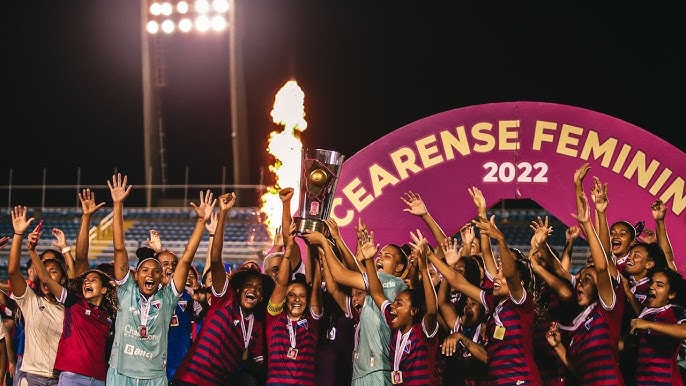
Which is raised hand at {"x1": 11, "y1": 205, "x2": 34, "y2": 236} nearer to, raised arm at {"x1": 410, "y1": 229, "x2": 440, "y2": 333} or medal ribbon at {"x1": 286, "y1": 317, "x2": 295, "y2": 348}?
medal ribbon at {"x1": 286, "y1": 317, "x2": 295, "y2": 348}

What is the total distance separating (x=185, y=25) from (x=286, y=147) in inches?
166

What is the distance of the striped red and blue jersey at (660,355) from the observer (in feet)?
22.8

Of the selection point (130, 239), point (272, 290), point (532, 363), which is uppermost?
point (130, 239)

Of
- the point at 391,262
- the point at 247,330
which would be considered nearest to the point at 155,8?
the point at 391,262

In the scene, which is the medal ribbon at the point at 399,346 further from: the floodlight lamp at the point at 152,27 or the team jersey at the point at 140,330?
the floodlight lamp at the point at 152,27

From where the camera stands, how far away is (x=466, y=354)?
7.55 metres

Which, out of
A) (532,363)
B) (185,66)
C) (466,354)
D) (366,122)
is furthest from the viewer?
(366,122)

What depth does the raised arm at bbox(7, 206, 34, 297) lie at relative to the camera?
25.0ft

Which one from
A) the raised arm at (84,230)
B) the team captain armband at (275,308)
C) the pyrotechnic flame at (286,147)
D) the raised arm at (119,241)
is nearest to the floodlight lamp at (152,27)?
the pyrotechnic flame at (286,147)

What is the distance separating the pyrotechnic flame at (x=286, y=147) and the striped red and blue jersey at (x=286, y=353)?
58.6ft

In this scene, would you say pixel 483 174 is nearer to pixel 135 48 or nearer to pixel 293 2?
pixel 135 48

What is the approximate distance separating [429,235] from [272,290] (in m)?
2.44

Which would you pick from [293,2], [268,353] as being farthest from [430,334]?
[293,2]

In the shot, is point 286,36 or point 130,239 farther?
point 286,36
